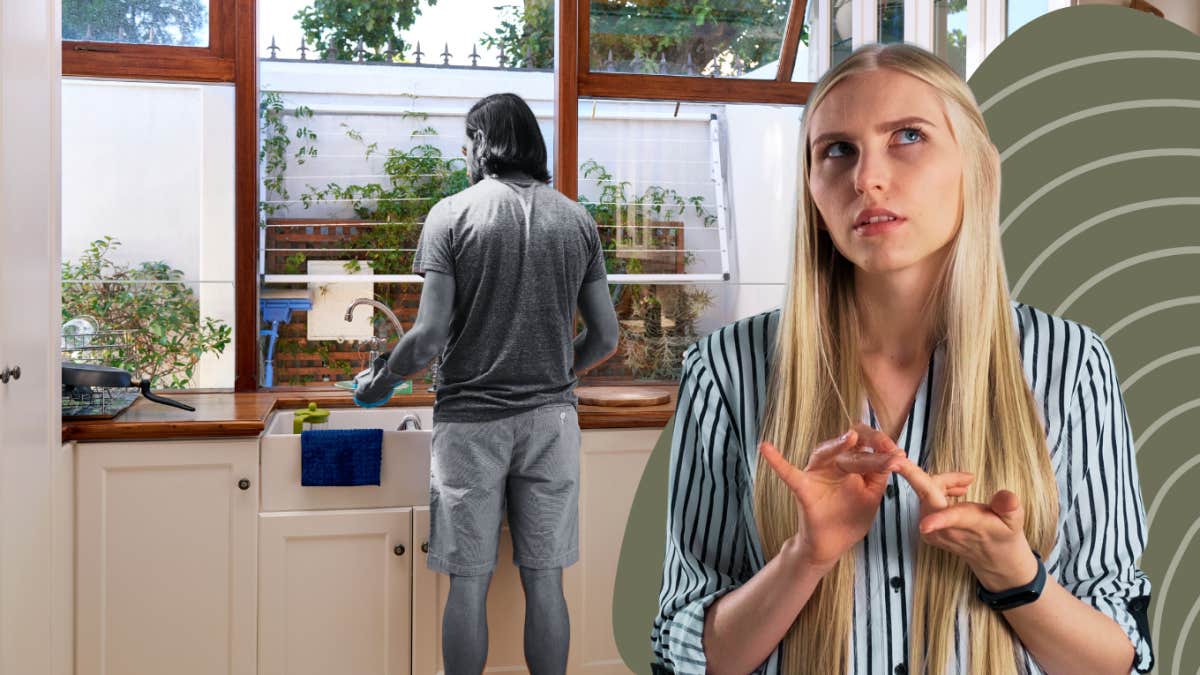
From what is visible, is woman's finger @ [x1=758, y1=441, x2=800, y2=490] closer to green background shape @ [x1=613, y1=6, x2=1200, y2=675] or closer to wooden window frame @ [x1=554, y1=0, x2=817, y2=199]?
green background shape @ [x1=613, y1=6, x2=1200, y2=675]

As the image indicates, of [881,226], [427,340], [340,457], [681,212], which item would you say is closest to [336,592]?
[340,457]

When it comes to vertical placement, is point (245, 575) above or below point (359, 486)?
below

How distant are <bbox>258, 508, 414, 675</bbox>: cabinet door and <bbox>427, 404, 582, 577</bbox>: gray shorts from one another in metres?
0.28

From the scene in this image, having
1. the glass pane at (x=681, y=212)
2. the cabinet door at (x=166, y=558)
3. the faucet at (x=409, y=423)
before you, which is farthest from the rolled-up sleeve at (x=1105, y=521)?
the glass pane at (x=681, y=212)

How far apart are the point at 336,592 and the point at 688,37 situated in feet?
6.66

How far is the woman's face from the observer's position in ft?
2.97

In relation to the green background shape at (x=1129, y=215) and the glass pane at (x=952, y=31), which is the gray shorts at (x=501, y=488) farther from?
the green background shape at (x=1129, y=215)

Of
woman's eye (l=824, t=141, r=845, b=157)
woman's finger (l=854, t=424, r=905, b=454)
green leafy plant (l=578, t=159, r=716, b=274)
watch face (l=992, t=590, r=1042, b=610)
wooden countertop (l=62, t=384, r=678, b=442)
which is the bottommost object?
wooden countertop (l=62, t=384, r=678, b=442)

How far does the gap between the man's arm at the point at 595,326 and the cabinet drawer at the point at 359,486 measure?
0.47 metres

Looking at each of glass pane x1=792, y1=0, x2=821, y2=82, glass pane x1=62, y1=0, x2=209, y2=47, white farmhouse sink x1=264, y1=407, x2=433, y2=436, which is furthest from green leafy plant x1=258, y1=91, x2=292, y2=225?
glass pane x1=792, y1=0, x2=821, y2=82

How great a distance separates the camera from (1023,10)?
2.19 metres

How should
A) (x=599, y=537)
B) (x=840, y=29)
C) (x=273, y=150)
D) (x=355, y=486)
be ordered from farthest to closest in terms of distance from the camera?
(x=840, y=29) < (x=273, y=150) < (x=599, y=537) < (x=355, y=486)

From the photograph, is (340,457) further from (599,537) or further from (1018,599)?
(1018,599)

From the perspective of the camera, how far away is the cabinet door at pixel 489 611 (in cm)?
291
